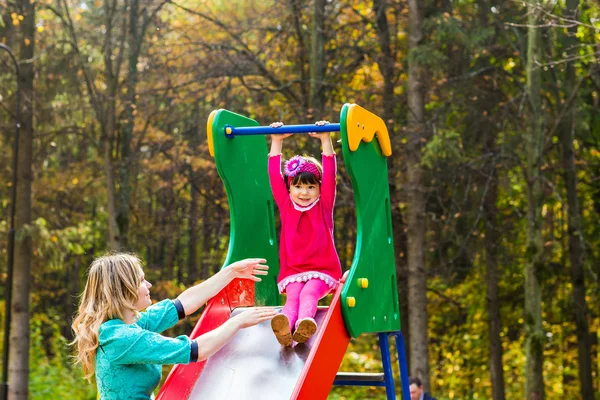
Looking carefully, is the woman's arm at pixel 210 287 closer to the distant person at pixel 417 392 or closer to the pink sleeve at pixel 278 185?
the pink sleeve at pixel 278 185

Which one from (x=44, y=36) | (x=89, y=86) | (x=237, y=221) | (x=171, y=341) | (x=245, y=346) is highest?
(x=44, y=36)

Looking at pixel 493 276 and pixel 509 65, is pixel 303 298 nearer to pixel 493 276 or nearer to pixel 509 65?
pixel 493 276

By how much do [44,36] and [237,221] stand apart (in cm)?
1123

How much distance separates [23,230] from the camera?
47.8 ft

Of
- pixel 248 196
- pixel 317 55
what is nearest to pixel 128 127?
pixel 317 55

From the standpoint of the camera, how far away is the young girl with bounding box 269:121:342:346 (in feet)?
18.4

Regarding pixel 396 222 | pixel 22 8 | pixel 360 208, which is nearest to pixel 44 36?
pixel 22 8

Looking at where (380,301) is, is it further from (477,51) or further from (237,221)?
(477,51)

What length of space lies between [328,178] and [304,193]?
19 centimetres

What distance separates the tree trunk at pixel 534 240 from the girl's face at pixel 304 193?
22.7 ft

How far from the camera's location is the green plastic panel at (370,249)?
5270 millimetres

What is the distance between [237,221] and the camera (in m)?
6.27

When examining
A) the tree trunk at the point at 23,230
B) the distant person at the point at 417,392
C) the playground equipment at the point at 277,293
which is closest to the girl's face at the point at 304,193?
the playground equipment at the point at 277,293

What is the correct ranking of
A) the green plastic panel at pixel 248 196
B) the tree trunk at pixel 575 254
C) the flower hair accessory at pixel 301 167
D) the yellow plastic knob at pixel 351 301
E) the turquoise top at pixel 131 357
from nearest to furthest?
the turquoise top at pixel 131 357 < the yellow plastic knob at pixel 351 301 < the flower hair accessory at pixel 301 167 < the green plastic panel at pixel 248 196 < the tree trunk at pixel 575 254
